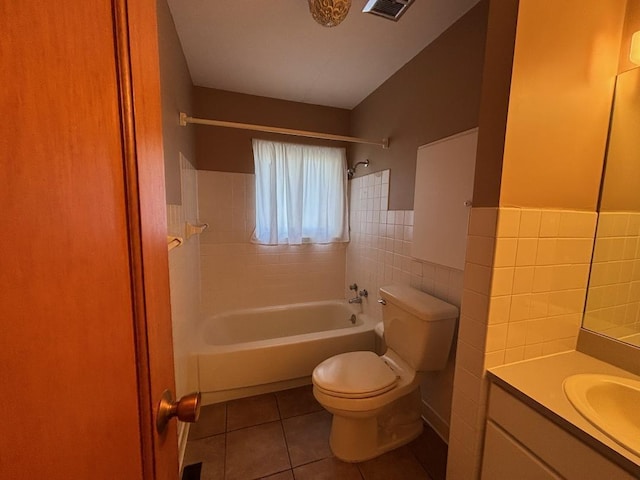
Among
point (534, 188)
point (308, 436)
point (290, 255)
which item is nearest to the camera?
point (534, 188)

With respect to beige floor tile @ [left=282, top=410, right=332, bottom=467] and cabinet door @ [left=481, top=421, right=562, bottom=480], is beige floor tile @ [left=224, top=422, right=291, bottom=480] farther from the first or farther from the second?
cabinet door @ [left=481, top=421, right=562, bottom=480]

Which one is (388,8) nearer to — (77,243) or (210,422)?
(77,243)

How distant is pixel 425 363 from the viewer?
4.76 feet

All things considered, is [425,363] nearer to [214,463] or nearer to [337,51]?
[214,463]

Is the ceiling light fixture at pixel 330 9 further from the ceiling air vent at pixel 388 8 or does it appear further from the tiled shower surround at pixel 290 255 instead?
the tiled shower surround at pixel 290 255

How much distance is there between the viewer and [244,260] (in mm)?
2562

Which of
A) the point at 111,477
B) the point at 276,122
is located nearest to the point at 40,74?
the point at 111,477

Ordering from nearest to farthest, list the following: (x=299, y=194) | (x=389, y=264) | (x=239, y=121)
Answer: (x=389, y=264) → (x=239, y=121) → (x=299, y=194)

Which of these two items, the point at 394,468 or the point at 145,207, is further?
the point at 394,468

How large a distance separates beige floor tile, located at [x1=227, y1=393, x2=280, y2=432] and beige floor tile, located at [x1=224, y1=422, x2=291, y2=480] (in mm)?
46

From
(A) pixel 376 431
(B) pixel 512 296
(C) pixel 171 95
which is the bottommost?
(A) pixel 376 431

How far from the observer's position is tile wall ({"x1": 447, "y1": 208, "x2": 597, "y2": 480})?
877 mm

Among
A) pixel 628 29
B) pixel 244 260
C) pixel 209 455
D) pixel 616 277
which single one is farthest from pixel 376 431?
pixel 628 29

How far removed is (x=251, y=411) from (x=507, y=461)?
146 cm
